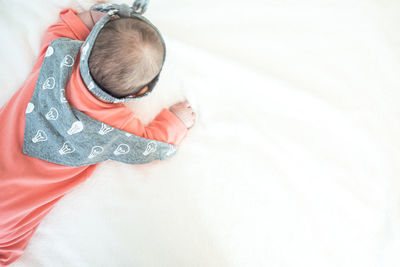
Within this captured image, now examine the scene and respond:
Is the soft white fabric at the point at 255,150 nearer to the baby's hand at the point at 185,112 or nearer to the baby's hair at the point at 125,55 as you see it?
the baby's hand at the point at 185,112

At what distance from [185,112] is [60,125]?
0.34 metres

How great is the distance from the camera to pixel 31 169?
0.68 m

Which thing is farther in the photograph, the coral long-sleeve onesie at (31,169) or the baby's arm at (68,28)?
the baby's arm at (68,28)

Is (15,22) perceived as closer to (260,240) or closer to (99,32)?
(99,32)

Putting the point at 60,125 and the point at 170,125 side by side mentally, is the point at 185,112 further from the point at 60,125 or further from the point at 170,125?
the point at 60,125

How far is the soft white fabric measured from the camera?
75 centimetres

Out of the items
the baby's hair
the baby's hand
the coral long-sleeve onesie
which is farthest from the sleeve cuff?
the baby's hand

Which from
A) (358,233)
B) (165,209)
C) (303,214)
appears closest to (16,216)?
(165,209)

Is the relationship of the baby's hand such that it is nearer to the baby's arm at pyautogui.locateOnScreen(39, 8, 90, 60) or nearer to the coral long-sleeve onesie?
the coral long-sleeve onesie

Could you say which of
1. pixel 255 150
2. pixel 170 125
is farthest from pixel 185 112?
pixel 255 150

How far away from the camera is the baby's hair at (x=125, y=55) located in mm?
563

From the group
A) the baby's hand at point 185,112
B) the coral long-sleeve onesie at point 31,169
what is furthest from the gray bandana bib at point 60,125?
the baby's hand at point 185,112

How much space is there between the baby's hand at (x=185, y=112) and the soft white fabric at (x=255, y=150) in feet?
0.08

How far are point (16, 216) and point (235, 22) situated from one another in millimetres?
810
